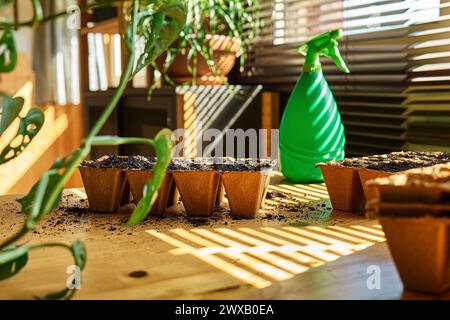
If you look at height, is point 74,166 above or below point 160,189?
above

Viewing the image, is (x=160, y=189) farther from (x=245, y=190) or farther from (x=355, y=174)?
(x=355, y=174)

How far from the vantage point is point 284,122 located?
4.29 ft

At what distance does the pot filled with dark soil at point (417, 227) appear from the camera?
51 cm

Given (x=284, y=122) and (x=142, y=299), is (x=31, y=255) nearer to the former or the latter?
(x=142, y=299)

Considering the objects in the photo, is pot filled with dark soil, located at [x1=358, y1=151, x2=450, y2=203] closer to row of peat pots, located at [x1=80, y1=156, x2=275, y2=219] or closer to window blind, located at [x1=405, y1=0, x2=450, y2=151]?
row of peat pots, located at [x1=80, y1=156, x2=275, y2=219]

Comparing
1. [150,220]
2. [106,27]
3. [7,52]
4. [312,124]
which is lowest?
[150,220]

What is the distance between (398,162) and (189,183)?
1.15 ft

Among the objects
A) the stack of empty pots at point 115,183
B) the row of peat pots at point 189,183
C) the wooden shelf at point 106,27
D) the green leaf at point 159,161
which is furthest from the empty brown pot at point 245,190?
the wooden shelf at point 106,27

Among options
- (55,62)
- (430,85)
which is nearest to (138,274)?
(430,85)

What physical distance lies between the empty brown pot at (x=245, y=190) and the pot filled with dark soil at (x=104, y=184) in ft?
0.61

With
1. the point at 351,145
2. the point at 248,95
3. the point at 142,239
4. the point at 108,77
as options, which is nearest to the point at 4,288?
the point at 142,239

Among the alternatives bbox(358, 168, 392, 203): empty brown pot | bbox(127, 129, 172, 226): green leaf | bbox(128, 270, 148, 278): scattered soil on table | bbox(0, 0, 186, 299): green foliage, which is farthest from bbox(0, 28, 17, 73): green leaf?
bbox(358, 168, 392, 203): empty brown pot

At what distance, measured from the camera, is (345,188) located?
3.09 feet

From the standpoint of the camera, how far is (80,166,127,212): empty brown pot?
946 millimetres
